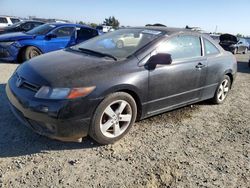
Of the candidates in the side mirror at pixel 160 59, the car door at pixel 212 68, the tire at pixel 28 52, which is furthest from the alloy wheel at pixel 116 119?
the tire at pixel 28 52

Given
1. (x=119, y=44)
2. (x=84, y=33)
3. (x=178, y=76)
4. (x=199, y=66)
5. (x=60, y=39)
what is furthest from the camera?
(x=84, y=33)

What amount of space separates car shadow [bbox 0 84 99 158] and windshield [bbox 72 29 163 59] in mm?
1351

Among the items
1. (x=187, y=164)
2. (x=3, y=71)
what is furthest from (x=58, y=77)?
(x=3, y=71)

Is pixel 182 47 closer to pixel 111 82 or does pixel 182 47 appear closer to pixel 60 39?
pixel 111 82

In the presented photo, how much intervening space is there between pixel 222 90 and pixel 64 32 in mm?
5788

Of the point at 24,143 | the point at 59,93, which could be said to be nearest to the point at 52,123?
the point at 59,93

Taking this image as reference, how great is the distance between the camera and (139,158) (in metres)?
3.22

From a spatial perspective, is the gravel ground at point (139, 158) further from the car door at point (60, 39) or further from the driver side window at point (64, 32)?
the driver side window at point (64, 32)

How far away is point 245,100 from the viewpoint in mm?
5961

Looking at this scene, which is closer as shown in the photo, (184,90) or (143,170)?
(143,170)

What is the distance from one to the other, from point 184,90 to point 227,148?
111cm

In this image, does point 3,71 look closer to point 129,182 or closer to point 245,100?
point 129,182

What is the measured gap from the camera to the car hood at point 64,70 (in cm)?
309

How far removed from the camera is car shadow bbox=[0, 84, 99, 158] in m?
3.19
